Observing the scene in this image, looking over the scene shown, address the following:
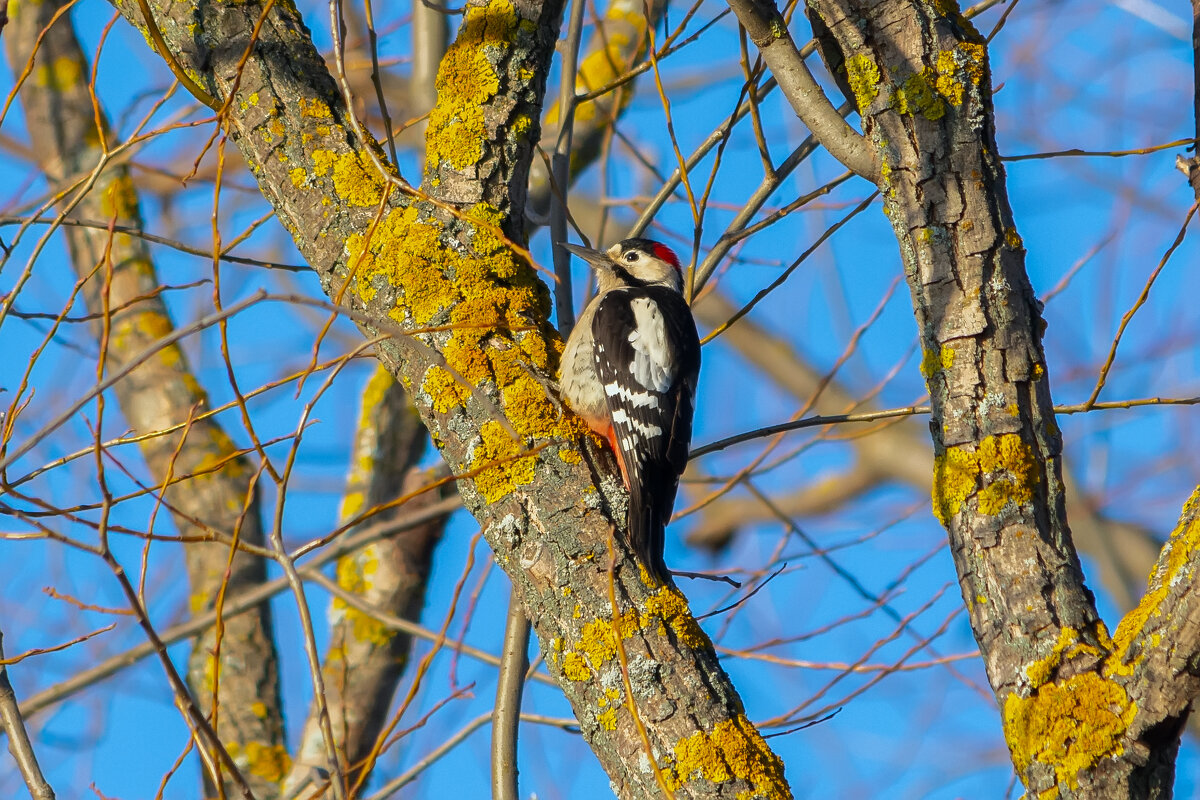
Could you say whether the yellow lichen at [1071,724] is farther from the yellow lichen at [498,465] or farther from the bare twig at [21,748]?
the bare twig at [21,748]

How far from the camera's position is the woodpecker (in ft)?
10.7

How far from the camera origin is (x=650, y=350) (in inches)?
157

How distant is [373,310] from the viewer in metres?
2.81

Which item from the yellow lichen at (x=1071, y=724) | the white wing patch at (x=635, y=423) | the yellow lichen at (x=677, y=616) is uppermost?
the white wing patch at (x=635, y=423)

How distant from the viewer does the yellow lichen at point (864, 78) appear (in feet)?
7.75

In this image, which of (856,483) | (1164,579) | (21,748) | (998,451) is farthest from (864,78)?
(856,483)

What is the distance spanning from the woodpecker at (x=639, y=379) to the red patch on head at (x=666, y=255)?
0.29 metres

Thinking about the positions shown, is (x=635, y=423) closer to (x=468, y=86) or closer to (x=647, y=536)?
(x=647, y=536)

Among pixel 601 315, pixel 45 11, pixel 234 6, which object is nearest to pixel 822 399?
pixel 601 315

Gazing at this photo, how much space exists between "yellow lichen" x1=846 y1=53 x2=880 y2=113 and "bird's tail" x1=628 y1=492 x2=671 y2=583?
1029 mm

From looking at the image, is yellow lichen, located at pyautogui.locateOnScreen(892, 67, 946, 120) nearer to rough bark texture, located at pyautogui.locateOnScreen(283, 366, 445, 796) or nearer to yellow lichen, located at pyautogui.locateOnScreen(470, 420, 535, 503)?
yellow lichen, located at pyautogui.locateOnScreen(470, 420, 535, 503)

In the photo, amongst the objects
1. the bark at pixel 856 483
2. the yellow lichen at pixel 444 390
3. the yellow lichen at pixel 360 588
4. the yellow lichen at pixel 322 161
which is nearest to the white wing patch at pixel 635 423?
the yellow lichen at pixel 444 390

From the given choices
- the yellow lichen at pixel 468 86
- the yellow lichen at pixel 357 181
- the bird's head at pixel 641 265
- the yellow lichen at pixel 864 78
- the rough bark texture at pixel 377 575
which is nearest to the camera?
the yellow lichen at pixel 864 78

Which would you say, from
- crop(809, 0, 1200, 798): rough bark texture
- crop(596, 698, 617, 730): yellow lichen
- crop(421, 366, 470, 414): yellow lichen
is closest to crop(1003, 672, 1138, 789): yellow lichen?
crop(809, 0, 1200, 798): rough bark texture
